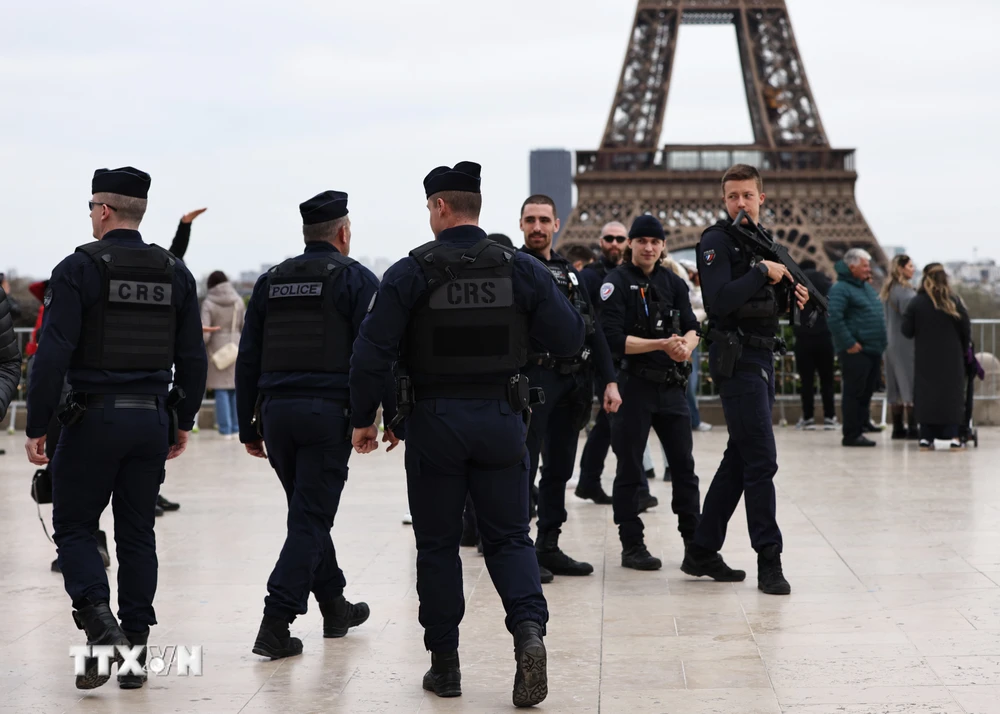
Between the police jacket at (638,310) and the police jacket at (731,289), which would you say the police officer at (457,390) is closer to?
the police jacket at (731,289)

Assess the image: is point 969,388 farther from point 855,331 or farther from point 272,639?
point 272,639

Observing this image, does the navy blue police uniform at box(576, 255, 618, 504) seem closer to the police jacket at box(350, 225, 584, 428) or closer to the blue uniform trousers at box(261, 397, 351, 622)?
the blue uniform trousers at box(261, 397, 351, 622)

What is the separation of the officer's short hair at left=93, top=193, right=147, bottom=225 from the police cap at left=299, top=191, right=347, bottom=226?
0.72 meters

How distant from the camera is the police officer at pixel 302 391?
5.48m

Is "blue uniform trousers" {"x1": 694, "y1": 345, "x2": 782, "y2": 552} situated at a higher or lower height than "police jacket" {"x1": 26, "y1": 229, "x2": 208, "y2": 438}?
lower

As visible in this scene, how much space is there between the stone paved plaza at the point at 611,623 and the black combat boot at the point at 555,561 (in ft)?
0.38

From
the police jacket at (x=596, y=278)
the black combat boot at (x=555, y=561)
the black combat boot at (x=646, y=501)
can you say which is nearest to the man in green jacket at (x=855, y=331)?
the police jacket at (x=596, y=278)

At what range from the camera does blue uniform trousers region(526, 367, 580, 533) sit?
7.21 metres

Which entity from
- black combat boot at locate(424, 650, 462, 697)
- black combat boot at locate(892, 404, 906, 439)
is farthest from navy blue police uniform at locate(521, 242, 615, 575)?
black combat boot at locate(892, 404, 906, 439)

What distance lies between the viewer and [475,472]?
16.3 ft

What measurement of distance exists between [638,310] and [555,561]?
1382 millimetres

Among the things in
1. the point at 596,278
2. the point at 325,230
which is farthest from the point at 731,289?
the point at 596,278

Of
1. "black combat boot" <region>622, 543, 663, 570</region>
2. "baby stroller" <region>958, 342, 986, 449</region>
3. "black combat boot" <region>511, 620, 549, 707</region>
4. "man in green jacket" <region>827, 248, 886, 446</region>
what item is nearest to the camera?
"black combat boot" <region>511, 620, 549, 707</region>

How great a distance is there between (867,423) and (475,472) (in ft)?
36.9
